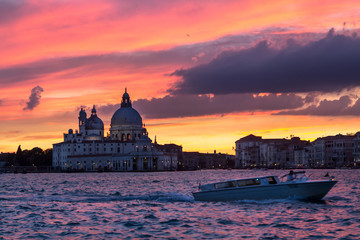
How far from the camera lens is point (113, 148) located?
176250 millimetres

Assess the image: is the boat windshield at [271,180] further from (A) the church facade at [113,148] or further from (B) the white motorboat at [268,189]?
(A) the church facade at [113,148]

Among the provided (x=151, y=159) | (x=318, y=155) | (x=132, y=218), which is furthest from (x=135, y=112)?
(x=132, y=218)

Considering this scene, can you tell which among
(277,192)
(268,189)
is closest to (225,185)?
(268,189)

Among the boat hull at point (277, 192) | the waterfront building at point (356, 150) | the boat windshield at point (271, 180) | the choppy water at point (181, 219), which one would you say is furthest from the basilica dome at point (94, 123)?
the boat windshield at point (271, 180)

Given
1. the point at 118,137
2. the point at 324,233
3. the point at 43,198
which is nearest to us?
the point at 324,233

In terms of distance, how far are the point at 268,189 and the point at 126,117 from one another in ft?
501

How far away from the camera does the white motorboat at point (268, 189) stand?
30.2 metres

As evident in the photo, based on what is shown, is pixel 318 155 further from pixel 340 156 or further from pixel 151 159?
pixel 151 159

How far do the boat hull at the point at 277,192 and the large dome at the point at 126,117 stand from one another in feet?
497

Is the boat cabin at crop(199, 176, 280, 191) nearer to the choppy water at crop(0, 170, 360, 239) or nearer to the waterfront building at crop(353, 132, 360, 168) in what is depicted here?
the choppy water at crop(0, 170, 360, 239)

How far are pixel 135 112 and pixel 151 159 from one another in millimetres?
20171

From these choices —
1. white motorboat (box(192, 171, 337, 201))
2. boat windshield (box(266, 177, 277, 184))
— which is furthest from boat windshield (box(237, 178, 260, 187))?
boat windshield (box(266, 177, 277, 184))

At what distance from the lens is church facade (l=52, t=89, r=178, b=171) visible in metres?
169

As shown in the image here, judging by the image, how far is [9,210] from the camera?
2956cm
